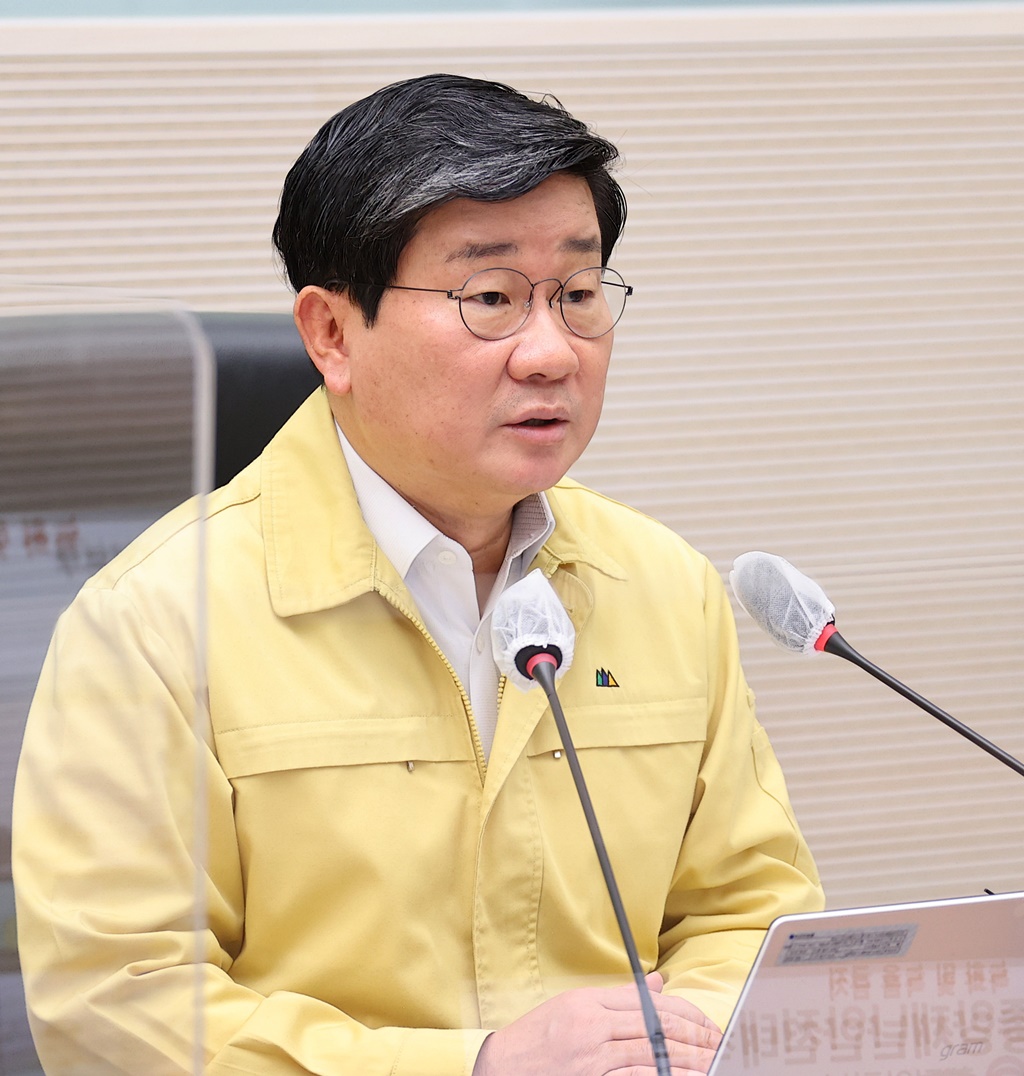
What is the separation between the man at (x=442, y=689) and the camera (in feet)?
3.34

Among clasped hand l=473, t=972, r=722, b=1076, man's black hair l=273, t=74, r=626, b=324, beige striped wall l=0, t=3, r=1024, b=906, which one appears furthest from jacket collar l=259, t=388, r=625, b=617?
beige striped wall l=0, t=3, r=1024, b=906

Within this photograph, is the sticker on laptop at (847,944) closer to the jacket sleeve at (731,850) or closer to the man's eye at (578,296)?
the jacket sleeve at (731,850)

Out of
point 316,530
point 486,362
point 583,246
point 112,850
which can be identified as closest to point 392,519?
point 316,530

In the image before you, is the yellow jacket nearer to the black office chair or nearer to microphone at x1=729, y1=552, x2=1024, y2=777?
the black office chair

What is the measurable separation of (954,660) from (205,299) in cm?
131

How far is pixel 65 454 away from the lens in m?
0.61

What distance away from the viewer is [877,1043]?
2.30 feet

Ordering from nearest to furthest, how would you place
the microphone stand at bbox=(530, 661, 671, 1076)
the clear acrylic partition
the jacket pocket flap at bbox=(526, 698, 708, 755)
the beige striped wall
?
the clear acrylic partition, the microphone stand at bbox=(530, 661, 671, 1076), the jacket pocket flap at bbox=(526, 698, 708, 755), the beige striped wall

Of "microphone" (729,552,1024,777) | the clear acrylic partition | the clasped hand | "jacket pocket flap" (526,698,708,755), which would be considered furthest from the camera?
"jacket pocket flap" (526,698,708,755)

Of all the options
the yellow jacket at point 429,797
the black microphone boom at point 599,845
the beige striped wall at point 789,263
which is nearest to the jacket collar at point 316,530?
the yellow jacket at point 429,797

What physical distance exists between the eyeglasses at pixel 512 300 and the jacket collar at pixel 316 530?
155mm

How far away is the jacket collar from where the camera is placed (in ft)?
3.50

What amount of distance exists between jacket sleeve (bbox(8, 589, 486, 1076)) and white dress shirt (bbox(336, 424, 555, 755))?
1.43ft

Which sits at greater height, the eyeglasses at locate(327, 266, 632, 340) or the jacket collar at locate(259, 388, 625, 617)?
the eyeglasses at locate(327, 266, 632, 340)
